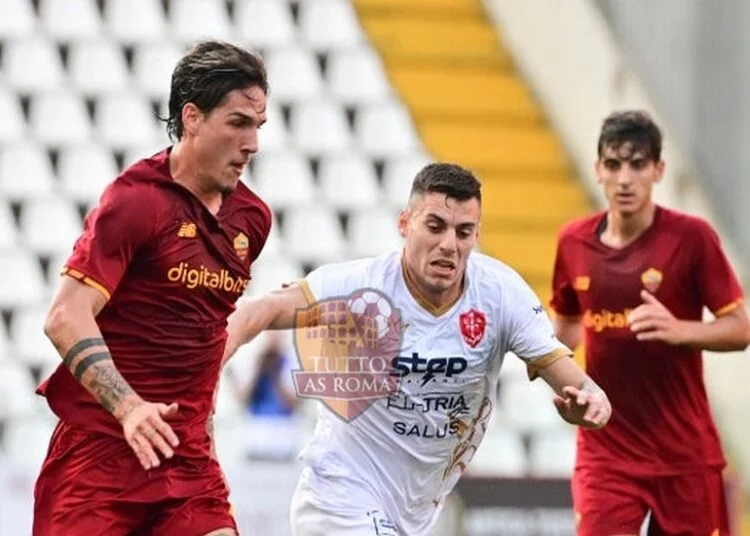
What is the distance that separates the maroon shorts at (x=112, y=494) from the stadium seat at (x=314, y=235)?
8.90 m

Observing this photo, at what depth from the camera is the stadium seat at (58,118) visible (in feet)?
52.2

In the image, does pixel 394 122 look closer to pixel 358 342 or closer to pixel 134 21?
pixel 134 21

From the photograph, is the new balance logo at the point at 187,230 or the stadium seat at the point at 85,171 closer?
→ the new balance logo at the point at 187,230

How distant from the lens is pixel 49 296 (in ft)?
47.7

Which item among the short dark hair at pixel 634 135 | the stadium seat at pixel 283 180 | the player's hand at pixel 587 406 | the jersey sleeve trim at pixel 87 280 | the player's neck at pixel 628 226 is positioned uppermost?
the stadium seat at pixel 283 180

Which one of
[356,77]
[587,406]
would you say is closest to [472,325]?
[587,406]

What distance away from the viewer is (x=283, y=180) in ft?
53.1

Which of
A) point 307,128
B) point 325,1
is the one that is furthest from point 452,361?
point 325,1

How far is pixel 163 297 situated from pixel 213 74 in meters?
0.76

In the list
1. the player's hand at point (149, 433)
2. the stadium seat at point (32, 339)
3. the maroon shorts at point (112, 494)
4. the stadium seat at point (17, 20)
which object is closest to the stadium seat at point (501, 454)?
the stadium seat at point (32, 339)

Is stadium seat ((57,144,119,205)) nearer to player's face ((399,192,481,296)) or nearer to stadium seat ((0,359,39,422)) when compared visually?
stadium seat ((0,359,39,422))

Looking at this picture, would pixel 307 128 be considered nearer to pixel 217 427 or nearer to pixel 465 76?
pixel 465 76

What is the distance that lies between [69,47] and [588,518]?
368 inches

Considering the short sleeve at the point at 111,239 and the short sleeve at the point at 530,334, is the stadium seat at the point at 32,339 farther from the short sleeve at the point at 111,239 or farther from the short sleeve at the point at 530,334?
the short sleeve at the point at 111,239
